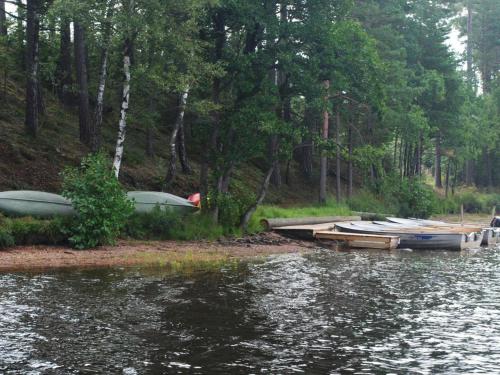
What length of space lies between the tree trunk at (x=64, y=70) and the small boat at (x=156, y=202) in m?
10.1

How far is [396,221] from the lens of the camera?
31.5m

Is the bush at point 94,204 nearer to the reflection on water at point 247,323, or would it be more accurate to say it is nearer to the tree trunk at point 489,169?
the reflection on water at point 247,323

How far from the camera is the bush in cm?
1795

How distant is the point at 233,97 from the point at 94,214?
9.34 metres

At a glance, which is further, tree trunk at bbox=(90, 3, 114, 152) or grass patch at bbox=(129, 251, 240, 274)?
tree trunk at bbox=(90, 3, 114, 152)

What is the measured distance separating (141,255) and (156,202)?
4217 millimetres

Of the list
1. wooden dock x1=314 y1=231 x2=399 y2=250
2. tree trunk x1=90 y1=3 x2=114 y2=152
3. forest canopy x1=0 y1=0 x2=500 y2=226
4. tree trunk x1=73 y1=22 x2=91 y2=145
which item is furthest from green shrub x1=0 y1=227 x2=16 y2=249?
wooden dock x1=314 y1=231 x2=399 y2=250

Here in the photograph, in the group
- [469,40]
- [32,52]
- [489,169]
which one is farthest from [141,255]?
[469,40]

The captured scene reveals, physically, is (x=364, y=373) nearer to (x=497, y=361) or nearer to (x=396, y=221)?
(x=497, y=361)

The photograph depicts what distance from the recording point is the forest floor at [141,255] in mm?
15477

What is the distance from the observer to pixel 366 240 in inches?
953

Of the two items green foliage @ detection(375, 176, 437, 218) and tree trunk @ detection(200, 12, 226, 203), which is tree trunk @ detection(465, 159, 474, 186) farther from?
tree trunk @ detection(200, 12, 226, 203)

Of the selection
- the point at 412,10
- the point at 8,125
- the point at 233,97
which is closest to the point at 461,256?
the point at 233,97

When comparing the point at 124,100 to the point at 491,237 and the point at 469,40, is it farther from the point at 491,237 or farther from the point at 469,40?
the point at 469,40
